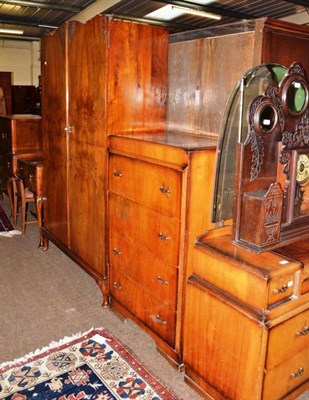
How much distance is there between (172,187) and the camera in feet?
6.86

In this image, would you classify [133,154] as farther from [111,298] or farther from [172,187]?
[111,298]

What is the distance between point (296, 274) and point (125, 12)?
24.4ft

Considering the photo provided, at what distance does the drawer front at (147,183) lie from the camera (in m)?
2.09

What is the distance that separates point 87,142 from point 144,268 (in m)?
1.04

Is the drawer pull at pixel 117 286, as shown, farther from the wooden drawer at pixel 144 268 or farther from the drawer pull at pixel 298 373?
the drawer pull at pixel 298 373

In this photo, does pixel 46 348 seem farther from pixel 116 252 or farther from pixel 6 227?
pixel 6 227

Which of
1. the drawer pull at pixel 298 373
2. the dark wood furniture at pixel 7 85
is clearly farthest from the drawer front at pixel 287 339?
the dark wood furniture at pixel 7 85

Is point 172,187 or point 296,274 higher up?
point 172,187

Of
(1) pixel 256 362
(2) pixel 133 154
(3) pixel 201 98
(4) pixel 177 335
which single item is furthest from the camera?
(3) pixel 201 98

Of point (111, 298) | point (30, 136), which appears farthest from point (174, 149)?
point (30, 136)

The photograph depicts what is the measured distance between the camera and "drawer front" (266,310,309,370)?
1.66 m

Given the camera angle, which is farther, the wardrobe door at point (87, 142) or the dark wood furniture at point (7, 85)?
the dark wood furniture at point (7, 85)

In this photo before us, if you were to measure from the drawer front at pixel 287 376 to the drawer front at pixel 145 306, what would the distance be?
2.08 ft

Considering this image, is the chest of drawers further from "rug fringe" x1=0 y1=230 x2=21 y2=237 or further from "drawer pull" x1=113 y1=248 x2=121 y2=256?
"rug fringe" x1=0 y1=230 x2=21 y2=237
